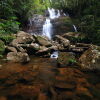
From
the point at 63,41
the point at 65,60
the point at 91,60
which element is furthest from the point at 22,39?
the point at 91,60

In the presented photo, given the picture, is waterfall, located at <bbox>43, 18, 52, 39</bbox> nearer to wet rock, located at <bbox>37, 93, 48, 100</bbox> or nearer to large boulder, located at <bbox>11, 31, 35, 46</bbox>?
large boulder, located at <bbox>11, 31, 35, 46</bbox>

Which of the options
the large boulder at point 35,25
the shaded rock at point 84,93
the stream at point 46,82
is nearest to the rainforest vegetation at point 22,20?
the large boulder at point 35,25

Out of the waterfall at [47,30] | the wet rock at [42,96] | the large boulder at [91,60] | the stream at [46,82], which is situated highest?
the waterfall at [47,30]

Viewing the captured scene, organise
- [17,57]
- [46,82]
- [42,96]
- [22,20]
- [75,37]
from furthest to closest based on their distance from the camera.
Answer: [22,20] → [75,37] → [17,57] → [46,82] → [42,96]

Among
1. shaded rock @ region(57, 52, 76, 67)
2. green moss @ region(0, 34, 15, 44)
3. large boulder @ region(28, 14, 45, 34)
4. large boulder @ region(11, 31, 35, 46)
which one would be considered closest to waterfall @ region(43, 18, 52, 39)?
large boulder @ region(28, 14, 45, 34)

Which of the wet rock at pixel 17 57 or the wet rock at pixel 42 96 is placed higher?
the wet rock at pixel 17 57

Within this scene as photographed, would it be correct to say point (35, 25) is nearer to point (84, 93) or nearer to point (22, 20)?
point (22, 20)

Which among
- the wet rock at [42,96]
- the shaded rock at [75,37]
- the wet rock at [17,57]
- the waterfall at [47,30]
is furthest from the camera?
the waterfall at [47,30]

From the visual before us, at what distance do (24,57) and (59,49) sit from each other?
11.5 feet

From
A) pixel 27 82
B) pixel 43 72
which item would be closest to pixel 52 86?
pixel 27 82

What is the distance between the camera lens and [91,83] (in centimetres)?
581

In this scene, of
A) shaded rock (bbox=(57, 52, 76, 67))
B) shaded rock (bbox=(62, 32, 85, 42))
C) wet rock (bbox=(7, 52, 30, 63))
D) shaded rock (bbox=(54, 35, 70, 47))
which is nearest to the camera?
shaded rock (bbox=(57, 52, 76, 67))

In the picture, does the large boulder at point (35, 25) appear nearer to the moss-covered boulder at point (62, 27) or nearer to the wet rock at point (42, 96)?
the moss-covered boulder at point (62, 27)

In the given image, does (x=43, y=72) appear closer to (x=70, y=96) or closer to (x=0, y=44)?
(x=70, y=96)
